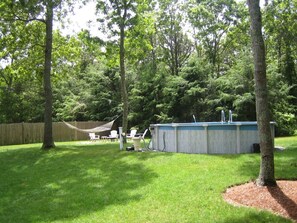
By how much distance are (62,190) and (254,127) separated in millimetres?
5557

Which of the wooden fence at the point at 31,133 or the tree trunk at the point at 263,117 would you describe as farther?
the wooden fence at the point at 31,133

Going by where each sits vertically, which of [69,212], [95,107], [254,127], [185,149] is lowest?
[69,212]

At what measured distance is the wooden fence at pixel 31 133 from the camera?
2114 centimetres

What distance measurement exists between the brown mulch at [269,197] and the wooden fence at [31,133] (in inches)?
692

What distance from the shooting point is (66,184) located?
758 centimetres

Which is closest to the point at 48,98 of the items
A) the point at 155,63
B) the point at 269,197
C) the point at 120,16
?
the point at 120,16

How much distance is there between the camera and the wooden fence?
21141mm

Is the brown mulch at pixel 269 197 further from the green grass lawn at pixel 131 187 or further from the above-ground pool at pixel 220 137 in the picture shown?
the above-ground pool at pixel 220 137

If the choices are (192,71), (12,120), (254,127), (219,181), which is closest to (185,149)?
(254,127)

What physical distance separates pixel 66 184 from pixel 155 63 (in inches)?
819

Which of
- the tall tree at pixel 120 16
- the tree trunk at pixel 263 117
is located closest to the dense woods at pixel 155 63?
the tall tree at pixel 120 16

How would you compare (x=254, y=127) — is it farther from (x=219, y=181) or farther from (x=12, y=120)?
(x=12, y=120)

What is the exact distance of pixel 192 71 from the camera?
20.4 metres

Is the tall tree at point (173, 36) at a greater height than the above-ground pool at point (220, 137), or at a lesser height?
greater
